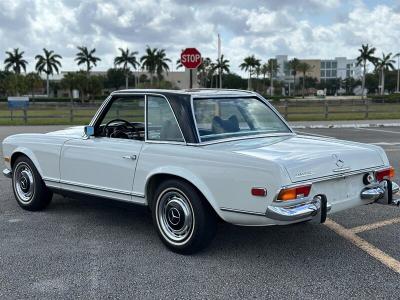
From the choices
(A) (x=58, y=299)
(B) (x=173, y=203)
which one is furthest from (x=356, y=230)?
(A) (x=58, y=299)

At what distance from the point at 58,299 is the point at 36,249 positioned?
1.21 meters

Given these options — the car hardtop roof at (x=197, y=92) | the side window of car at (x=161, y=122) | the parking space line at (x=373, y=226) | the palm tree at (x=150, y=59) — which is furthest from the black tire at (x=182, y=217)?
the palm tree at (x=150, y=59)

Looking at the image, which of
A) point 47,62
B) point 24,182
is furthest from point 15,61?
point 24,182

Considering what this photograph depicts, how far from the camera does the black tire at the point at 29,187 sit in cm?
588

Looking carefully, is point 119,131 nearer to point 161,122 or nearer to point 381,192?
point 161,122

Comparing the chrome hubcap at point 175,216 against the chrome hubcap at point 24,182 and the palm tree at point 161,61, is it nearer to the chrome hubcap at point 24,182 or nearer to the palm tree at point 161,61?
the chrome hubcap at point 24,182

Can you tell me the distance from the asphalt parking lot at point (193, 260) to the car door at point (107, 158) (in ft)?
0.76

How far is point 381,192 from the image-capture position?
14.9 ft

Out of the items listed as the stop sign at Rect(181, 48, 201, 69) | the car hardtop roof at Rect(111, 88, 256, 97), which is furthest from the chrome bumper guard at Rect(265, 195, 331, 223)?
the stop sign at Rect(181, 48, 201, 69)

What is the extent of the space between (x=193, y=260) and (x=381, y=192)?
1830 millimetres

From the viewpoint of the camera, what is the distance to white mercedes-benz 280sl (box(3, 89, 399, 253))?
391cm

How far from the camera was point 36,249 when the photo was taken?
4625mm

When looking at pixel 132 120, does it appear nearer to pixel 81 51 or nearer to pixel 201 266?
pixel 201 266

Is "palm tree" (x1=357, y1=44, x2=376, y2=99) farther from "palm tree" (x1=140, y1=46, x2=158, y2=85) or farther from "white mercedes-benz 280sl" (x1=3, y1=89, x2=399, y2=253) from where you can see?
"white mercedes-benz 280sl" (x1=3, y1=89, x2=399, y2=253)
